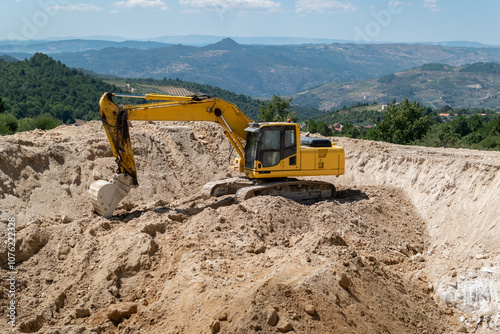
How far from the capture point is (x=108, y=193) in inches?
485

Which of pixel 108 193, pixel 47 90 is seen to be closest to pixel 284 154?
pixel 108 193

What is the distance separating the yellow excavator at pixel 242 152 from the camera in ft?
39.8

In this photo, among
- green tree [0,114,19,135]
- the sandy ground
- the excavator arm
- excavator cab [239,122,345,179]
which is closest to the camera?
the sandy ground

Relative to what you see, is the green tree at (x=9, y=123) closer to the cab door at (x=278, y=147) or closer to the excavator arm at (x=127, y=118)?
the excavator arm at (x=127, y=118)

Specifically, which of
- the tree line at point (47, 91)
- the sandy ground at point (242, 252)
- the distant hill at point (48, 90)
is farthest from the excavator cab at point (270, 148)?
the tree line at point (47, 91)

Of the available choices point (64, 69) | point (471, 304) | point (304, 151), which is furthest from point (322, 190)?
point (64, 69)

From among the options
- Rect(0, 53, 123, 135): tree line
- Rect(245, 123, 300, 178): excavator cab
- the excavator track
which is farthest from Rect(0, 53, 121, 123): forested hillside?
the excavator track

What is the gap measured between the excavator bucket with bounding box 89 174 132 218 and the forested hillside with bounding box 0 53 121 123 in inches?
1666

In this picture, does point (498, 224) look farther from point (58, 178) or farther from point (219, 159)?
point (58, 178)

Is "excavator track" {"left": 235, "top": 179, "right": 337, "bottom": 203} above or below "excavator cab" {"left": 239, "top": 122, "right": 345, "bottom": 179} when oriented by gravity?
below

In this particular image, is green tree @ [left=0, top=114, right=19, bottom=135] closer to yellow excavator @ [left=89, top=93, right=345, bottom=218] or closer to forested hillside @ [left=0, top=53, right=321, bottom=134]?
yellow excavator @ [left=89, top=93, right=345, bottom=218]

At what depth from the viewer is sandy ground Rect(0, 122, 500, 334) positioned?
26.4 ft

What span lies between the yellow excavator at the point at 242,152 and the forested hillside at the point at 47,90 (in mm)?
42463

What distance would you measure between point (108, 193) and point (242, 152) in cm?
411
